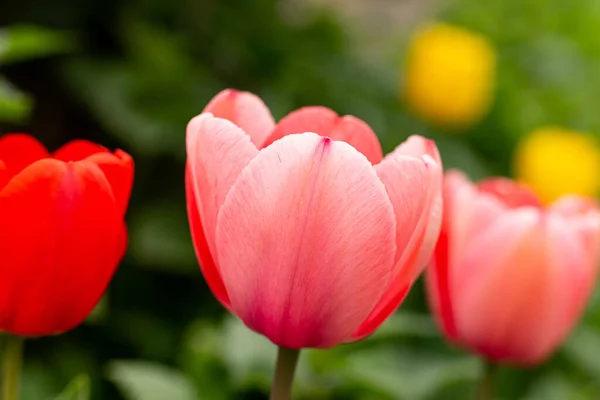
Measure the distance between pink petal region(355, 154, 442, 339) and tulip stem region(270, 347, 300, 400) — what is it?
3 centimetres

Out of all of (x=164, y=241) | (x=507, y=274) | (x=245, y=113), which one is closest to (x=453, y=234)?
(x=507, y=274)

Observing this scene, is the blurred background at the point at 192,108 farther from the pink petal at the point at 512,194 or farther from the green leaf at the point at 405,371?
the pink petal at the point at 512,194

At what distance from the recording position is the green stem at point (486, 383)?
526 mm

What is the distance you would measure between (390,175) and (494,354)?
198 millimetres

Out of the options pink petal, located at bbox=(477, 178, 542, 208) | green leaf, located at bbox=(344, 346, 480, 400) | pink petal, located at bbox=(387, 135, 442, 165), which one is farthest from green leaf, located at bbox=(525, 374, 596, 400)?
pink petal, located at bbox=(387, 135, 442, 165)

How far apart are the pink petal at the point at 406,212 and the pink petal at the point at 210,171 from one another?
0.18 ft

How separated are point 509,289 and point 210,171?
225 millimetres

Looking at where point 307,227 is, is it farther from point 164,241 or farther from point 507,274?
point 164,241

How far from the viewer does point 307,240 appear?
36 cm

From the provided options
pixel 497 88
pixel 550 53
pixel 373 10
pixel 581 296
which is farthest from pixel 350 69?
pixel 373 10

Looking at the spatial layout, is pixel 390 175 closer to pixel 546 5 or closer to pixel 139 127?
pixel 139 127

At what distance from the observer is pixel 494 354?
53cm

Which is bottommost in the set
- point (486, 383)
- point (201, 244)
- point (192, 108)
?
point (192, 108)

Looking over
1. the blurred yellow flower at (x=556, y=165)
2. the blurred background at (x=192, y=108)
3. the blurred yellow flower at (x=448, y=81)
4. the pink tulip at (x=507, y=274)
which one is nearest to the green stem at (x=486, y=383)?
the pink tulip at (x=507, y=274)
